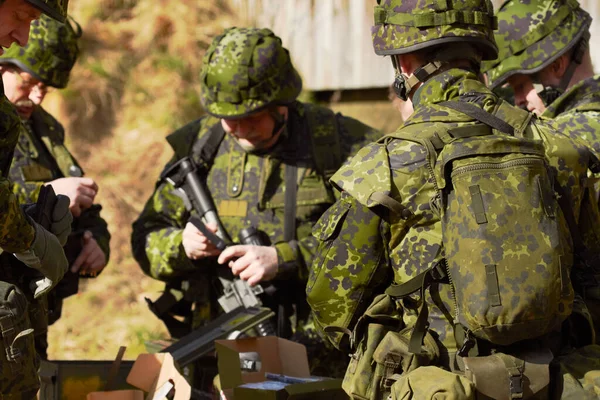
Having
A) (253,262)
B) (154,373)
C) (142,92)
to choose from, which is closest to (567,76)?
(253,262)

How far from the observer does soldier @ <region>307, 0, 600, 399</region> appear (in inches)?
117

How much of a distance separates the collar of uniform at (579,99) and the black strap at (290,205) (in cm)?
139

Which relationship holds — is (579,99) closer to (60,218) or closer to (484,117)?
(484,117)

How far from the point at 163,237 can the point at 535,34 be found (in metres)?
2.25

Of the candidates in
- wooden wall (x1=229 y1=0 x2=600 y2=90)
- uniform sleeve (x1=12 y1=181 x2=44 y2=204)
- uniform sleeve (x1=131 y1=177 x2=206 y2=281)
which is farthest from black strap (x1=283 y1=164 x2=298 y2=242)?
wooden wall (x1=229 y1=0 x2=600 y2=90)

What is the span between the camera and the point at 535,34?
15.8 ft

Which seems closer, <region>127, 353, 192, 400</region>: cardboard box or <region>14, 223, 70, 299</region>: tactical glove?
<region>14, 223, 70, 299</region>: tactical glove

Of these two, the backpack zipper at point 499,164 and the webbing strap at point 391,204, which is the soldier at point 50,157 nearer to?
the webbing strap at point 391,204

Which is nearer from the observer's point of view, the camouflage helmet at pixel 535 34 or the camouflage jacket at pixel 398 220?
the camouflage jacket at pixel 398 220

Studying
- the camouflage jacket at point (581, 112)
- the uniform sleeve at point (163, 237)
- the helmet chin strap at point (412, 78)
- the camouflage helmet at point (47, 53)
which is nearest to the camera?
the helmet chin strap at point (412, 78)

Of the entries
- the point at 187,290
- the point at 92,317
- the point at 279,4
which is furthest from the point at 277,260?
the point at 279,4

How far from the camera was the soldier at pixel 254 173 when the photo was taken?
498 centimetres

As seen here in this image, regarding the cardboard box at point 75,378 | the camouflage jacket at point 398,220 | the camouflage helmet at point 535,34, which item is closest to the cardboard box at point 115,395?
the cardboard box at point 75,378

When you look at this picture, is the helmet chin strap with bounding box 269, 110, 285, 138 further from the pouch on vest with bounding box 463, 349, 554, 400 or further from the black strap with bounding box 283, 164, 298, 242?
the pouch on vest with bounding box 463, 349, 554, 400
